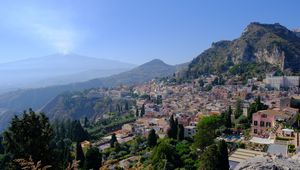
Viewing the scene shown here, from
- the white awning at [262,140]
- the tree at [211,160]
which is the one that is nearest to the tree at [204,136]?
the white awning at [262,140]

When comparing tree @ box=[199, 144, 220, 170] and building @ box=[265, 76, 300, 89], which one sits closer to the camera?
tree @ box=[199, 144, 220, 170]

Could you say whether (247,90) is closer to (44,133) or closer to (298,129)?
(298,129)

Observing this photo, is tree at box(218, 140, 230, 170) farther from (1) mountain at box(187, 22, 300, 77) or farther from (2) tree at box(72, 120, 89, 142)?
(1) mountain at box(187, 22, 300, 77)

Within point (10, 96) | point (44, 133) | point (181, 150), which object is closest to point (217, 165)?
point (181, 150)

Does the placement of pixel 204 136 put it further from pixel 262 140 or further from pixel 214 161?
pixel 214 161

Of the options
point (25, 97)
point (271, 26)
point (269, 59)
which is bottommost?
point (25, 97)

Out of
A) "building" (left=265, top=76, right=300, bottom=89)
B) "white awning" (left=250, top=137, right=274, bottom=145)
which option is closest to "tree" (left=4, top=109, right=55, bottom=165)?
"white awning" (left=250, top=137, right=274, bottom=145)
